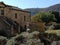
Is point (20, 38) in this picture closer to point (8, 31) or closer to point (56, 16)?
point (8, 31)

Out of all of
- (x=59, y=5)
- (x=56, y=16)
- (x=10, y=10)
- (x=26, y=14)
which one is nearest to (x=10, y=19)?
(x=10, y=10)

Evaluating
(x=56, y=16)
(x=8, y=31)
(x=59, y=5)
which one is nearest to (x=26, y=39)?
(x=8, y=31)

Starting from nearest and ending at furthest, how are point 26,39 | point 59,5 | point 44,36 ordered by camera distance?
point 26,39 < point 44,36 < point 59,5

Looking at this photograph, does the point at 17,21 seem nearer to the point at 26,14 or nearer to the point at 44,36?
the point at 26,14

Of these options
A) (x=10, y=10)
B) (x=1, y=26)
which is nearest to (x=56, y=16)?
(x=10, y=10)

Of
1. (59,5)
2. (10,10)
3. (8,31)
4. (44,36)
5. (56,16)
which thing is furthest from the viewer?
(59,5)

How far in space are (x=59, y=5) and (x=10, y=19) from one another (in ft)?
220

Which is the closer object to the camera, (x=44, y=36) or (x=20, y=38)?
(x=20, y=38)

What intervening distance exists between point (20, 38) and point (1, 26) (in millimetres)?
13996

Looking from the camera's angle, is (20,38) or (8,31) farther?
(8,31)

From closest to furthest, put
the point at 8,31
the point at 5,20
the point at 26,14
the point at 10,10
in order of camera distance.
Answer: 1. the point at 8,31
2. the point at 5,20
3. the point at 10,10
4. the point at 26,14

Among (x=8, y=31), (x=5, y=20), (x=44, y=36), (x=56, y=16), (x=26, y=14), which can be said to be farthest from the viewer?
(x=56, y=16)

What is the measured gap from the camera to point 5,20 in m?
38.8

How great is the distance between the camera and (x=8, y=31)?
117 feet
